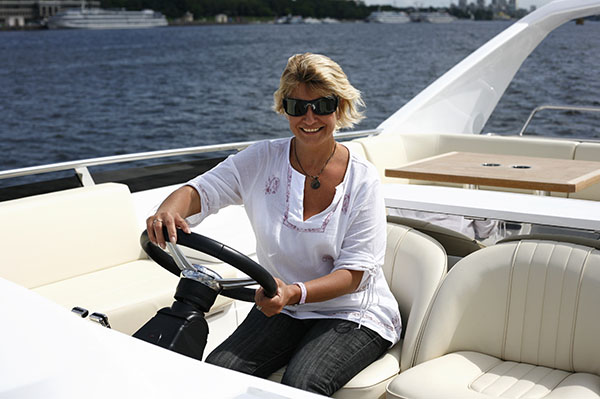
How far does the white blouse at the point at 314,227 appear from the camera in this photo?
1.87 metres

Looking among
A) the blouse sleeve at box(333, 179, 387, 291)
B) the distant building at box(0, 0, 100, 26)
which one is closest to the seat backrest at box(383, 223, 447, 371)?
the blouse sleeve at box(333, 179, 387, 291)

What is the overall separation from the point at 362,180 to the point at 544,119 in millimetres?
22175

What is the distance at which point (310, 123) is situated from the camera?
1.86 meters

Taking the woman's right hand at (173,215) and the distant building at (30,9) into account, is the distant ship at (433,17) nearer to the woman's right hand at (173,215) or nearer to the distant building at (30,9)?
the distant building at (30,9)

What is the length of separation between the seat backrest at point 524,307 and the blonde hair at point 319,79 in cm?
54

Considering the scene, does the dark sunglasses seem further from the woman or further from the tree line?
the tree line

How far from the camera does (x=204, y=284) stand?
62.1 inches

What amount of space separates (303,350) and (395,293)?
478 millimetres

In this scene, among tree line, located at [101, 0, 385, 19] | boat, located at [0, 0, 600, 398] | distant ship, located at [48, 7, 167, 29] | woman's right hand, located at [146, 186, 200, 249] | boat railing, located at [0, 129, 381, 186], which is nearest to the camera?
Result: boat, located at [0, 0, 600, 398]

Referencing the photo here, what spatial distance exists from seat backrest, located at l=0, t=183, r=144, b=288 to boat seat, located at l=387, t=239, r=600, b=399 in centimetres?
166

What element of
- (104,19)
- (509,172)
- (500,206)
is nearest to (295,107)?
(500,206)

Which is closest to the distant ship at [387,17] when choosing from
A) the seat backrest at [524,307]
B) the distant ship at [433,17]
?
the distant ship at [433,17]

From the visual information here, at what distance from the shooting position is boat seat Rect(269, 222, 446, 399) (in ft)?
6.03

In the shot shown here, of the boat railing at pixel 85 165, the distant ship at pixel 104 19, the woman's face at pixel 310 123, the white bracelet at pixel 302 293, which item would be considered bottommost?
the distant ship at pixel 104 19
